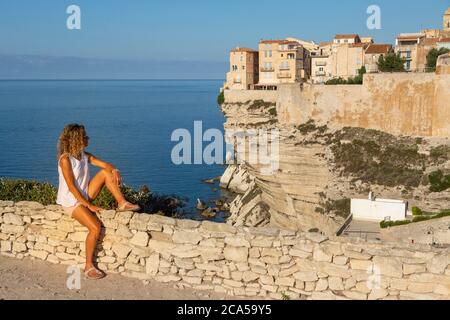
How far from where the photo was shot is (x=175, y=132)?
213 feet

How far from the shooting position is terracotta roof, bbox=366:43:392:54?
49.8 metres

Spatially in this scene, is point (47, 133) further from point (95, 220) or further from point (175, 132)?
point (95, 220)

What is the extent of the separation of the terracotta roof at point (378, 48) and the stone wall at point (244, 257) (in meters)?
47.0

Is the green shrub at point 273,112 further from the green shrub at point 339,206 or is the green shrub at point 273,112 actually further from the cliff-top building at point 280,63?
the cliff-top building at point 280,63

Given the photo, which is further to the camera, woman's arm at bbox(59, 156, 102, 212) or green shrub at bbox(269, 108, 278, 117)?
green shrub at bbox(269, 108, 278, 117)

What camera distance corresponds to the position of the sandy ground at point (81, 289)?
5711 millimetres

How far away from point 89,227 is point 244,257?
1764 millimetres

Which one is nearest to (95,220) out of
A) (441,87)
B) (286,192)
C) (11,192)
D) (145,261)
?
(145,261)

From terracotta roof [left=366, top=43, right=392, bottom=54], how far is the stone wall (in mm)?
47020

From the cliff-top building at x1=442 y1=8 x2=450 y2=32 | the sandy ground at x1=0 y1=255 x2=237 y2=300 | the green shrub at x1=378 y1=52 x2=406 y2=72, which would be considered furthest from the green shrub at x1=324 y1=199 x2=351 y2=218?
the cliff-top building at x1=442 y1=8 x2=450 y2=32

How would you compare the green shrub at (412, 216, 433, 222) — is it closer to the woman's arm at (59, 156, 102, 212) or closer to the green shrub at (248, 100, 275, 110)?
the woman's arm at (59, 156, 102, 212)
